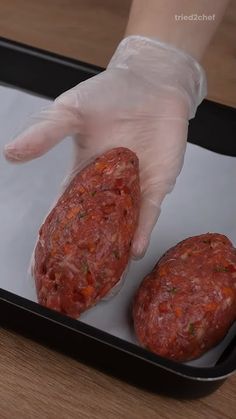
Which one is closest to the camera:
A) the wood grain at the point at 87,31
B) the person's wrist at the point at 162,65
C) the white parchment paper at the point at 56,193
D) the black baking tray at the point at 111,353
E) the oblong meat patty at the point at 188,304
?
the black baking tray at the point at 111,353

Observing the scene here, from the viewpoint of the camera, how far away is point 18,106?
1660 mm

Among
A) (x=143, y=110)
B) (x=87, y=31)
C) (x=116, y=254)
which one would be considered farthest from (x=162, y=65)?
(x=87, y=31)

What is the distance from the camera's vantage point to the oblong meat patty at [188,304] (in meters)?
1.08

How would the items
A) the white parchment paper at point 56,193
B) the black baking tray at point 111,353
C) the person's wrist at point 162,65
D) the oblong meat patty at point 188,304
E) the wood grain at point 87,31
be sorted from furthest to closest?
the wood grain at point 87,31 < the person's wrist at point 162,65 < the white parchment paper at point 56,193 < the oblong meat patty at point 188,304 < the black baking tray at point 111,353

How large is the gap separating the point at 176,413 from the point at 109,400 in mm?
112

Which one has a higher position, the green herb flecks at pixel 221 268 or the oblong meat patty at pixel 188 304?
the green herb flecks at pixel 221 268

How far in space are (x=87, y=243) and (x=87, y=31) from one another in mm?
1046

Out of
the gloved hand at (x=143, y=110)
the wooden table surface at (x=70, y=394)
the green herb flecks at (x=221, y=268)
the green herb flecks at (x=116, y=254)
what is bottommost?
the wooden table surface at (x=70, y=394)

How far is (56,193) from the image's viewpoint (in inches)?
58.3

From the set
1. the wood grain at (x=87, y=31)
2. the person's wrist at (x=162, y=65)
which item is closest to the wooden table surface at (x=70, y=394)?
the person's wrist at (x=162, y=65)

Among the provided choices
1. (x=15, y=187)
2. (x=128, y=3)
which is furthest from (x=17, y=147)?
(x=128, y=3)

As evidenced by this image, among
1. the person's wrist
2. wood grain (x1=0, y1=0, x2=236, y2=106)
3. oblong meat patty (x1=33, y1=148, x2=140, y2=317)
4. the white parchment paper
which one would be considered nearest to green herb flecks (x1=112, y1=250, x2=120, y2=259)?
oblong meat patty (x1=33, y1=148, x2=140, y2=317)

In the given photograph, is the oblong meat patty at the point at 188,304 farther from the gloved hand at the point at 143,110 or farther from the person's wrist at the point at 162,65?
the person's wrist at the point at 162,65

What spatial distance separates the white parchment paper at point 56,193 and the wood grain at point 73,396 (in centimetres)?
11
